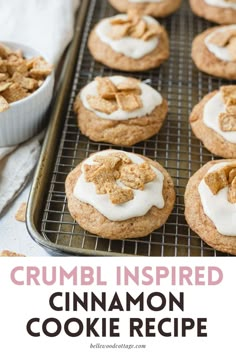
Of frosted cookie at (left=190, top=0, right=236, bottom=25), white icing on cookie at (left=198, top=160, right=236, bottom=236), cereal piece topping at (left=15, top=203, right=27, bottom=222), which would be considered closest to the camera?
white icing on cookie at (left=198, top=160, right=236, bottom=236)

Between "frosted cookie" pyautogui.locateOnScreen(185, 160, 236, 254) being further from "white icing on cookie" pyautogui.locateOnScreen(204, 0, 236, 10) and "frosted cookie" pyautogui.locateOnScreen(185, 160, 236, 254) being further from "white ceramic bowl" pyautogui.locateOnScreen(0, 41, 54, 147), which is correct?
"white icing on cookie" pyautogui.locateOnScreen(204, 0, 236, 10)

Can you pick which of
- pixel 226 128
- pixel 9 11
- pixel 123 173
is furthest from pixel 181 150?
pixel 9 11

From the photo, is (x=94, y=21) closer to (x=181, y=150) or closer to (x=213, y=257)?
(x=181, y=150)

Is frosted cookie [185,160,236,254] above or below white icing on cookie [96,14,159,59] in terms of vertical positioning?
below

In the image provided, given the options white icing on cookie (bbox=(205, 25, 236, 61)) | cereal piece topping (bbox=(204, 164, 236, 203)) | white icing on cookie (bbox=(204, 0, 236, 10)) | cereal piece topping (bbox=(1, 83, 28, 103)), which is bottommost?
cereal piece topping (bbox=(204, 164, 236, 203))

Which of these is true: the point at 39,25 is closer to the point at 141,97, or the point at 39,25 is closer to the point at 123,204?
the point at 141,97

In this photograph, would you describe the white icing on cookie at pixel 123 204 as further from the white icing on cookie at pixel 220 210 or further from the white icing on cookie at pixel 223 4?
the white icing on cookie at pixel 223 4

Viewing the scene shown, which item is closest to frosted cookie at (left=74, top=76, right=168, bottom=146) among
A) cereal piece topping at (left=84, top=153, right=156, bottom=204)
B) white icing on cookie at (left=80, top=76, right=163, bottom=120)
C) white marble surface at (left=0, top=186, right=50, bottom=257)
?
white icing on cookie at (left=80, top=76, right=163, bottom=120)
